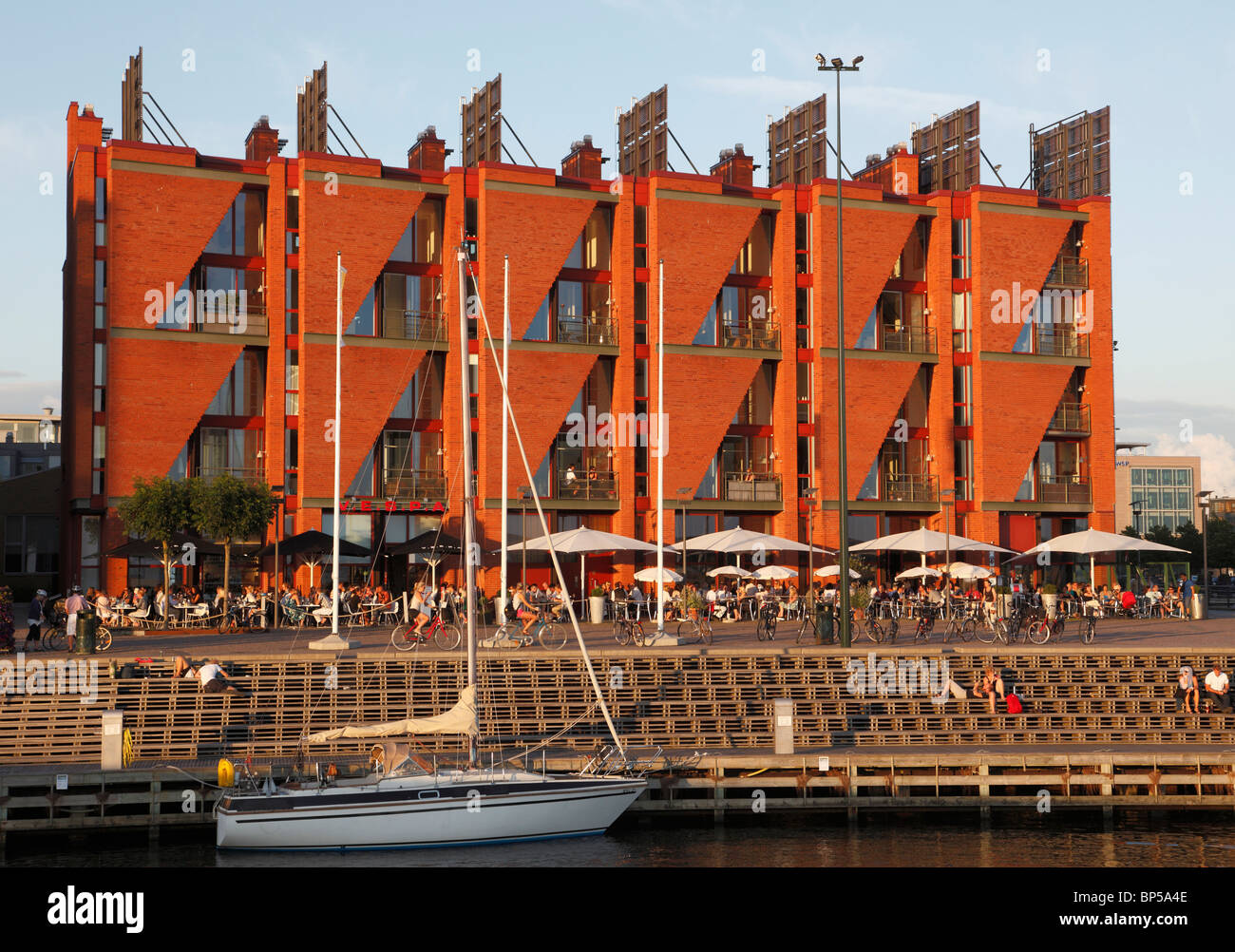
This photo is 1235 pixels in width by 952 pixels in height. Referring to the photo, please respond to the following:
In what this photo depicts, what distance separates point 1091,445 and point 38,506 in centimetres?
4769

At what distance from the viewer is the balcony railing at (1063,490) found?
58125 mm

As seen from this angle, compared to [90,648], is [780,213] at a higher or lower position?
higher

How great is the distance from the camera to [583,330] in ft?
174

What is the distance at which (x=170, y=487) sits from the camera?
40.6 meters

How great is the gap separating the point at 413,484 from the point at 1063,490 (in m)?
28.9

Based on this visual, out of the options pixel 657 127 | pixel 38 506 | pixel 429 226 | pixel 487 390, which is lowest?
pixel 38 506

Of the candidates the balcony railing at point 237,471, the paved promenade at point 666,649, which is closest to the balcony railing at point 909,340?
the paved promenade at point 666,649

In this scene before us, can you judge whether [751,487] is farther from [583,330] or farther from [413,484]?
[413,484]

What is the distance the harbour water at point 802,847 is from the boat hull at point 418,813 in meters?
0.22

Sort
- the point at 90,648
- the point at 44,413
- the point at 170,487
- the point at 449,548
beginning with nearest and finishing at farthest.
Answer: the point at 90,648 < the point at 170,487 < the point at 449,548 < the point at 44,413

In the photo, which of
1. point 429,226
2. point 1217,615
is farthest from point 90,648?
point 1217,615

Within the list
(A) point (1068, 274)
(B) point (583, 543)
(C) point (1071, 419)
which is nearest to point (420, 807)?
(B) point (583, 543)

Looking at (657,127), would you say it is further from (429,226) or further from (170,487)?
(170,487)

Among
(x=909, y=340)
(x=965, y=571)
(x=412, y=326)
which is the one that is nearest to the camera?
(x=965, y=571)
